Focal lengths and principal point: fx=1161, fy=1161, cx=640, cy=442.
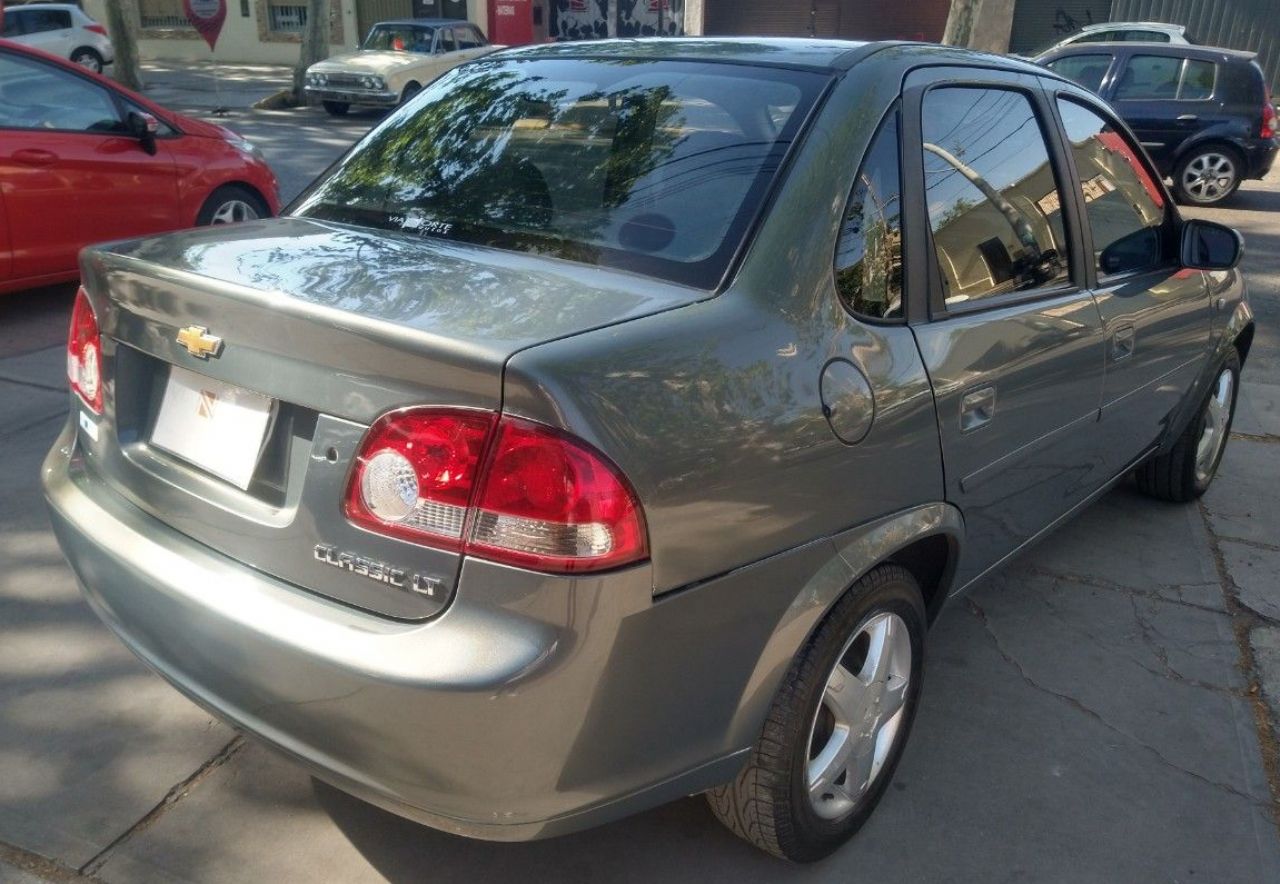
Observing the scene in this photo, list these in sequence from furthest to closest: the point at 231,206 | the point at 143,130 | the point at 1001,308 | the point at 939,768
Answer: the point at 231,206 < the point at 143,130 < the point at 939,768 < the point at 1001,308

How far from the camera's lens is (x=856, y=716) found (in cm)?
257

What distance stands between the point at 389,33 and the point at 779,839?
19.2 metres

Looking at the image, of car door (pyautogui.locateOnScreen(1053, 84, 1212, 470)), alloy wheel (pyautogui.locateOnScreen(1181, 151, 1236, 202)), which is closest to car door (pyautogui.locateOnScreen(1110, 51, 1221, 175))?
alloy wheel (pyautogui.locateOnScreen(1181, 151, 1236, 202))

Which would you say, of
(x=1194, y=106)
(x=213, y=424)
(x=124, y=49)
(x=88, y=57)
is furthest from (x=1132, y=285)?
(x=88, y=57)

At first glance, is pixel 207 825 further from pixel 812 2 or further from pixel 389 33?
pixel 812 2

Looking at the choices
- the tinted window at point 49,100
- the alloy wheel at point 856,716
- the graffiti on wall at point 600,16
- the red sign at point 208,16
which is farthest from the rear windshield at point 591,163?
the graffiti on wall at point 600,16

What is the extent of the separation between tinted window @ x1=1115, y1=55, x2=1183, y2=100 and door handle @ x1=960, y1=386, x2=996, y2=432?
1159 cm

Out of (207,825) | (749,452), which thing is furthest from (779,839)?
(207,825)

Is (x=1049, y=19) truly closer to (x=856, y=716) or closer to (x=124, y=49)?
(x=124, y=49)

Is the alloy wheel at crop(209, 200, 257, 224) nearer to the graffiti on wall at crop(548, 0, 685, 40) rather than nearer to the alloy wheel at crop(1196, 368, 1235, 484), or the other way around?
the alloy wheel at crop(1196, 368, 1235, 484)

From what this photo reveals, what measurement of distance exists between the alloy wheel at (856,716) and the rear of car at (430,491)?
39 centimetres

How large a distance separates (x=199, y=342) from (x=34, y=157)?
4.74 meters

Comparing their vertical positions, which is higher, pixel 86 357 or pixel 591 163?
pixel 591 163

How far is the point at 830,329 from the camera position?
7.63 ft
